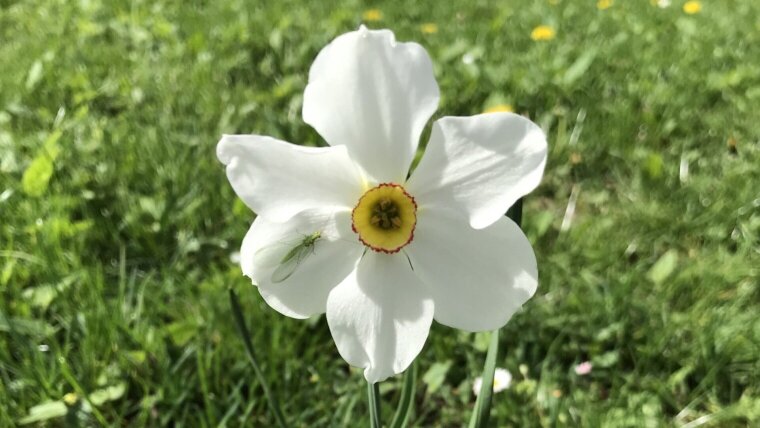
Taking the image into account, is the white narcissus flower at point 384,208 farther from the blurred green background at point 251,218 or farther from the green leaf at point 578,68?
the green leaf at point 578,68

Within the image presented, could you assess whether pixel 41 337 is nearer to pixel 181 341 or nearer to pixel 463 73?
pixel 181 341

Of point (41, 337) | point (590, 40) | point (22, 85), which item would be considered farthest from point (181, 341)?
point (590, 40)

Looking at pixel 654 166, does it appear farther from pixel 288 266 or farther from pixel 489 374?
pixel 288 266

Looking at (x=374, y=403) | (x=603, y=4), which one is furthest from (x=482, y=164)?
(x=603, y=4)

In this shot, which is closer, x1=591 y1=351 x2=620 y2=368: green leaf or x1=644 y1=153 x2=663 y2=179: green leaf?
x1=591 y1=351 x2=620 y2=368: green leaf

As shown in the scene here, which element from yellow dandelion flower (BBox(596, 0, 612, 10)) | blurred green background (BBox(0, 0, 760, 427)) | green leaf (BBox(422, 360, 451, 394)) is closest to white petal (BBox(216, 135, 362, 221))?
blurred green background (BBox(0, 0, 760, 427))

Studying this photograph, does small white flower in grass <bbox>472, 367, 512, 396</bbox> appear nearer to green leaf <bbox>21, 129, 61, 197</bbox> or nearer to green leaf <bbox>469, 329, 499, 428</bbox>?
green leaf <bbox>469, 329, 499, 428</bbox>

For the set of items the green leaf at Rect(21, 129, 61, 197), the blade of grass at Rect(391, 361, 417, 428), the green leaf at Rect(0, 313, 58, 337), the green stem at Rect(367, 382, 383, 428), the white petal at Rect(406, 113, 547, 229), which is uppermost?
the white petal at Rect(406, 113, 547, 229)

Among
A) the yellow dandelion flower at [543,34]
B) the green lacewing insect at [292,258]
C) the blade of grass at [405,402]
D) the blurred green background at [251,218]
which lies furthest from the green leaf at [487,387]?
the yellow dandelion flower at [543,34]
